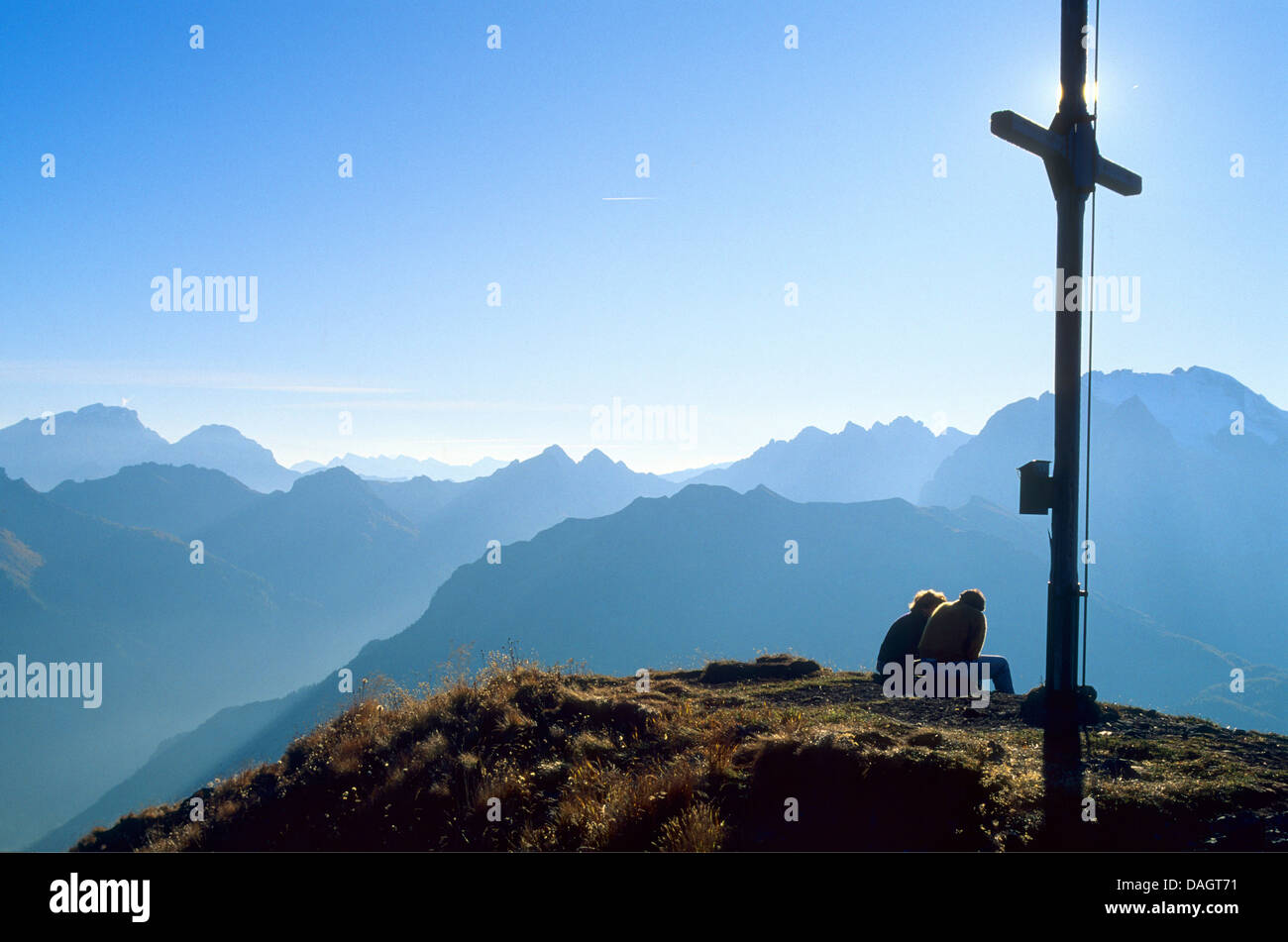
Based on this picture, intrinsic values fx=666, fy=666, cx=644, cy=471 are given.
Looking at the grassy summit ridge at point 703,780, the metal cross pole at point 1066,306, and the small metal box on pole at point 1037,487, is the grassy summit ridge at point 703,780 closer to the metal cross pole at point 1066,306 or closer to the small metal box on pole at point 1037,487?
the metal cross pole at point 1066,306

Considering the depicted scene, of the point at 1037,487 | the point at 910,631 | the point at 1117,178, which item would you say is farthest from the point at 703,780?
the point at 1117,178

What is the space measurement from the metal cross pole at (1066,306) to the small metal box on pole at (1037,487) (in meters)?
0.05

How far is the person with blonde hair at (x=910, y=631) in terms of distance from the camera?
11008 mm

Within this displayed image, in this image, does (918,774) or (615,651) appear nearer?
(918,774)

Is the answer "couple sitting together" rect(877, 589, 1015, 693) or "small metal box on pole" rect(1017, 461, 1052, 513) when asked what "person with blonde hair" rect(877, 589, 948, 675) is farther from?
"small metal box on pole" rect(1017, 461, 1052, 513)

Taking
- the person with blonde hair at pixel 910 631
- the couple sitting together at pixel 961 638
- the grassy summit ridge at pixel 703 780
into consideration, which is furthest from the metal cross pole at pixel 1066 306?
the person with blonde hair at pixel 910 631

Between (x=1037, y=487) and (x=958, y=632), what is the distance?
117 inches

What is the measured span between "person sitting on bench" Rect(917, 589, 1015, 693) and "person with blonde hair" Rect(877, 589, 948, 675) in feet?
2.94

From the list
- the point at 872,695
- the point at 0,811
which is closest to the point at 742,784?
the point at 872,695

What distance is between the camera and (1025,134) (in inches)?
295

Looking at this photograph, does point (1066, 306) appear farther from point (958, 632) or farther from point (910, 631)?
point (910, 631)
